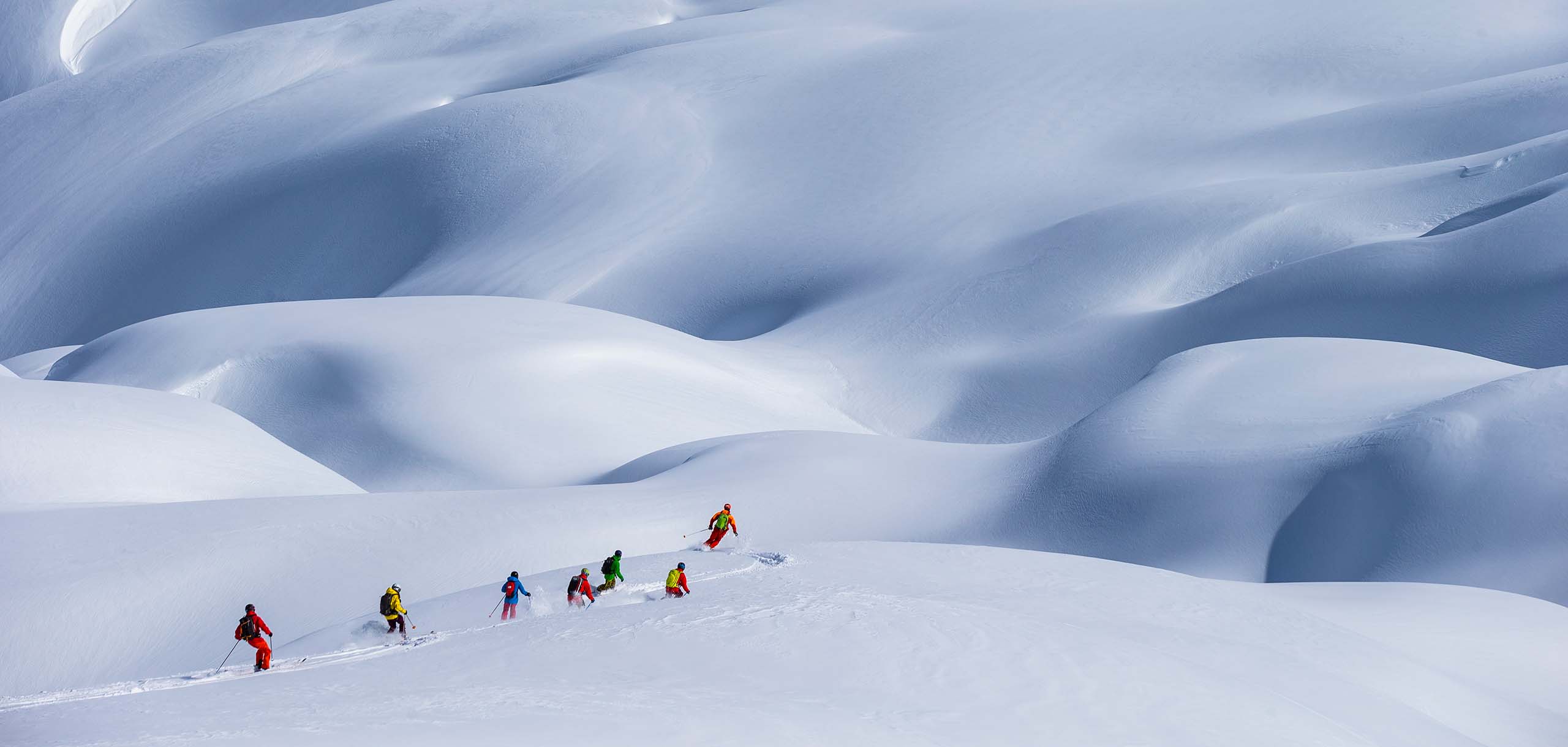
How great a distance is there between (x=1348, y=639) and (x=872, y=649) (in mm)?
5981

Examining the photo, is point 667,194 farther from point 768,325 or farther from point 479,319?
point 479,319

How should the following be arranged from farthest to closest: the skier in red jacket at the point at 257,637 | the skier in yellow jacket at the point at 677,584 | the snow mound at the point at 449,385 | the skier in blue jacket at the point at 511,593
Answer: the snow mound at the point at 449,385
the skier in blue jacket at the point at 511,593
the skier in yellow jacket at the point at 677,584
the skier in red jacket at the point at 257,637

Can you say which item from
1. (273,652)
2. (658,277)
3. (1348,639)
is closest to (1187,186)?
(658,277)

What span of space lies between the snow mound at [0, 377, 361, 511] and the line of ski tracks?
405 inches

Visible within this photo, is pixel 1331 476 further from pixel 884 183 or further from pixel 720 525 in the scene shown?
pixel 884 183

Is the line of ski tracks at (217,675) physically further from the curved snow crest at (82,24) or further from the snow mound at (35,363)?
the curved snow crest at (82,24)

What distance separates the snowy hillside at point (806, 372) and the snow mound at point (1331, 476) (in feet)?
0.29

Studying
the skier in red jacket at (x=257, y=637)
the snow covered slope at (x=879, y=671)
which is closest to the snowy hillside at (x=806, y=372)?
the snow covered slope at (x=879, y=671)

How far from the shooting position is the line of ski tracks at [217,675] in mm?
9938

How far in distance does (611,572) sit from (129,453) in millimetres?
12232

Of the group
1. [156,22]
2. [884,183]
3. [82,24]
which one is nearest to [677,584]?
[884,183]

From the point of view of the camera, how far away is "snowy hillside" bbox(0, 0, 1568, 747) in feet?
37.2

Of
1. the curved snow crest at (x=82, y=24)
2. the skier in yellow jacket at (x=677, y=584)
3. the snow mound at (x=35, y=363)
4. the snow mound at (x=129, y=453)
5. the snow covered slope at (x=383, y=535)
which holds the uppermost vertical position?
the curved snow crest at (x=82, y=24)

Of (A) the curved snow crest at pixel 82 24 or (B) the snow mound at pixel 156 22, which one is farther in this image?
(B) the snow mound at pixel 156 22
